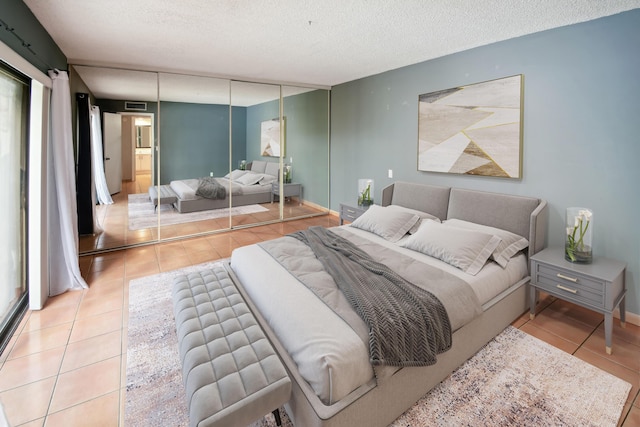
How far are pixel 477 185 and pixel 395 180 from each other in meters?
1.25

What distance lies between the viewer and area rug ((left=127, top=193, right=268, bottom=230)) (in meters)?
4.64

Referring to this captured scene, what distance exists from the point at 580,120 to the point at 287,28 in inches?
108

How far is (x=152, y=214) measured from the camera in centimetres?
465

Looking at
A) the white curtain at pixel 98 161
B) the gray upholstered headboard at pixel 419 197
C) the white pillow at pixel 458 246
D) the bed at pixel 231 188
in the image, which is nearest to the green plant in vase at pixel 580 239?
the white pillow at pixel 458 246

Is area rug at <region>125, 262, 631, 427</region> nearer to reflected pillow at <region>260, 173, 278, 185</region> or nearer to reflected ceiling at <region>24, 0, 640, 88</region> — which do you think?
reflected ceiling at <region>24, 0, 640, 88</region>

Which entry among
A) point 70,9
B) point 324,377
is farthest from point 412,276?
point 70,9

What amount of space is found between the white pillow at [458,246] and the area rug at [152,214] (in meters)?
3.44

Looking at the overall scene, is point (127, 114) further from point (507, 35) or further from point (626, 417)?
point (626, 417)

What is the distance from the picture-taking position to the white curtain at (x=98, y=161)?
4.53 metres

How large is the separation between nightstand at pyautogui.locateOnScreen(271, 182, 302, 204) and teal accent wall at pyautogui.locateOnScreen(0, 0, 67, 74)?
3288 millimetres

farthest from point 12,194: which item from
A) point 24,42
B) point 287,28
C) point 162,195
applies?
point 287,28

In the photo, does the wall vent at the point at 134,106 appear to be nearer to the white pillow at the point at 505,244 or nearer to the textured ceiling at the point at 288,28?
the textured ceiling at the point at 288,28

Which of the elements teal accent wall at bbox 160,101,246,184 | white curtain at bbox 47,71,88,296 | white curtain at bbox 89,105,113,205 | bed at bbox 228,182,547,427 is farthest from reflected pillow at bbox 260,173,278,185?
white curtain at bbox 47,71,88,296

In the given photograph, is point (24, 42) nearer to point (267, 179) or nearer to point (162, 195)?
point (162, 195)
